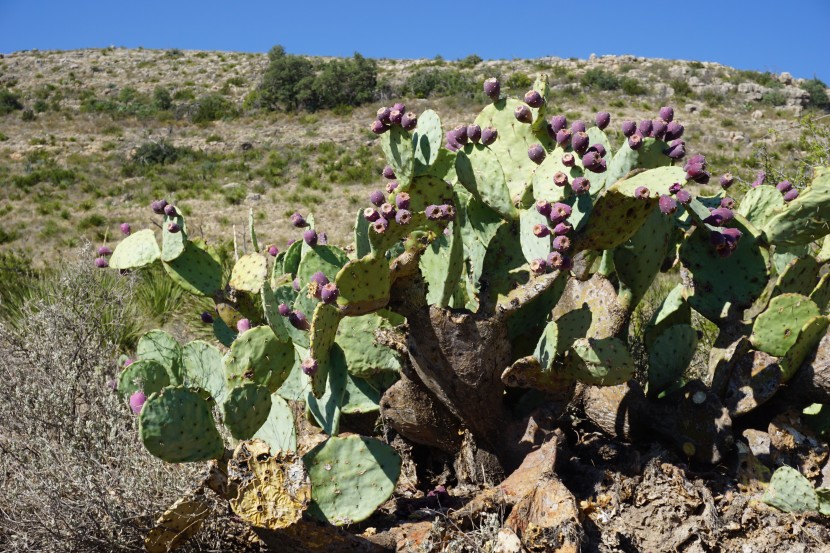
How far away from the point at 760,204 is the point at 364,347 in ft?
6.04

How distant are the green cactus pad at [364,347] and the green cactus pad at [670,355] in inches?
39.7

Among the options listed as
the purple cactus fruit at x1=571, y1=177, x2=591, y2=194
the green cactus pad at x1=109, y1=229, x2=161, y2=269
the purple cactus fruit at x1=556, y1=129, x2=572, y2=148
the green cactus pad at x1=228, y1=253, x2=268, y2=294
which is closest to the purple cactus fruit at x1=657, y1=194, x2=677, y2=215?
the purple cactus fruit at x1=571, y1=177, x2=591, y2=194

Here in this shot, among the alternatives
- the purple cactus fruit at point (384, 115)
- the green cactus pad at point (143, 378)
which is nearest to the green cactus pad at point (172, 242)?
the green cactus pad at point (143, 378)

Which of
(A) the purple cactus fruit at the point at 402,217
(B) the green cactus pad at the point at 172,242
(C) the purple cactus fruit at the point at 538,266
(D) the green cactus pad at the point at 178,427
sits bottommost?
(D) the green cactus pad at the point at 178,427

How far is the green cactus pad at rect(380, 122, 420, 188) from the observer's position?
246 cm

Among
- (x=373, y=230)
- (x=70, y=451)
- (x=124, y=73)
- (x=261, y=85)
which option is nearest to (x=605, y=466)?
(x=373, y=230)

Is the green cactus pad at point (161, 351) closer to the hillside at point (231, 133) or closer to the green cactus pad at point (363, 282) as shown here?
the green cactus pad at point (363, 282)

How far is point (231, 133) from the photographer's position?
30.3m

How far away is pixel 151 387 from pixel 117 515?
0.44 m

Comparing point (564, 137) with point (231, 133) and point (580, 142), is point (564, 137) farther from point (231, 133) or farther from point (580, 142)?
point (231, 133)

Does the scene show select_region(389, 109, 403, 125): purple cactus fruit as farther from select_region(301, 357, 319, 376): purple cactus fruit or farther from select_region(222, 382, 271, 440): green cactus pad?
select_region(222, 382, 271, 440): green cactus pad

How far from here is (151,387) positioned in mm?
2551

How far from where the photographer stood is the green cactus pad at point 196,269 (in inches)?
125

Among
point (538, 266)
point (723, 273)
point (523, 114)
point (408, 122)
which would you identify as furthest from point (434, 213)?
point (723, 273)
